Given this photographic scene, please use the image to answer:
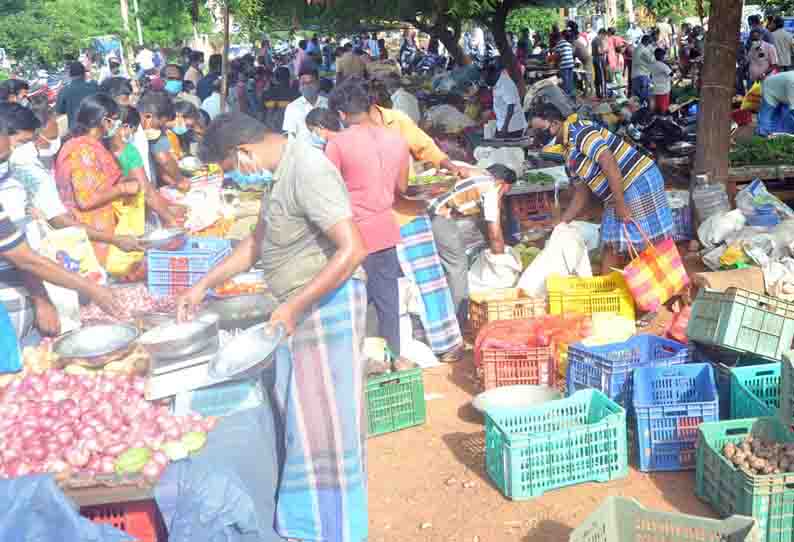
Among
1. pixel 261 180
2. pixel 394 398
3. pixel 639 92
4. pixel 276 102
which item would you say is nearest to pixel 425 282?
pixel 394 398

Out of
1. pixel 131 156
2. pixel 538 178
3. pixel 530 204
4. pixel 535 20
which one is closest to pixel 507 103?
pixel 538 178

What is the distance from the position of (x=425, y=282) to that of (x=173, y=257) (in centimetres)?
178

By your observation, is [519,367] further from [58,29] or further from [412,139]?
[58,29]

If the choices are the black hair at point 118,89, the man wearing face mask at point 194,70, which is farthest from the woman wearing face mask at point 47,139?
the man wearing face mask at point 194,70

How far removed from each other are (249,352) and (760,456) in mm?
2277

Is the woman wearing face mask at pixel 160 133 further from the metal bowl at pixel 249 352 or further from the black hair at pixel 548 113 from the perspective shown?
the metal bowl at pixel 249 352

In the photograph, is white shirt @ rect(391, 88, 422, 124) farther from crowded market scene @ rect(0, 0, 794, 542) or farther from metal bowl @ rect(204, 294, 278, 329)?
metal bowl @ rect(204, 294, 278, 329)

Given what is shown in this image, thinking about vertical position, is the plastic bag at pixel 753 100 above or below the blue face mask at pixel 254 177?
below

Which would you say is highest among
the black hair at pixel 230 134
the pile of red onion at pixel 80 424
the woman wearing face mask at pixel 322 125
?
the black hair at pixel 230 134

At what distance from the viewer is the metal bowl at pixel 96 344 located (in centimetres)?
425

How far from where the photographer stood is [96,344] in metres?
4.33

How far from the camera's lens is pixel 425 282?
5.91 meters

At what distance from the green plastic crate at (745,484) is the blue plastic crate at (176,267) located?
3495mm

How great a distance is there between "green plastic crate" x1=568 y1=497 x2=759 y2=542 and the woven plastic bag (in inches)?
106
